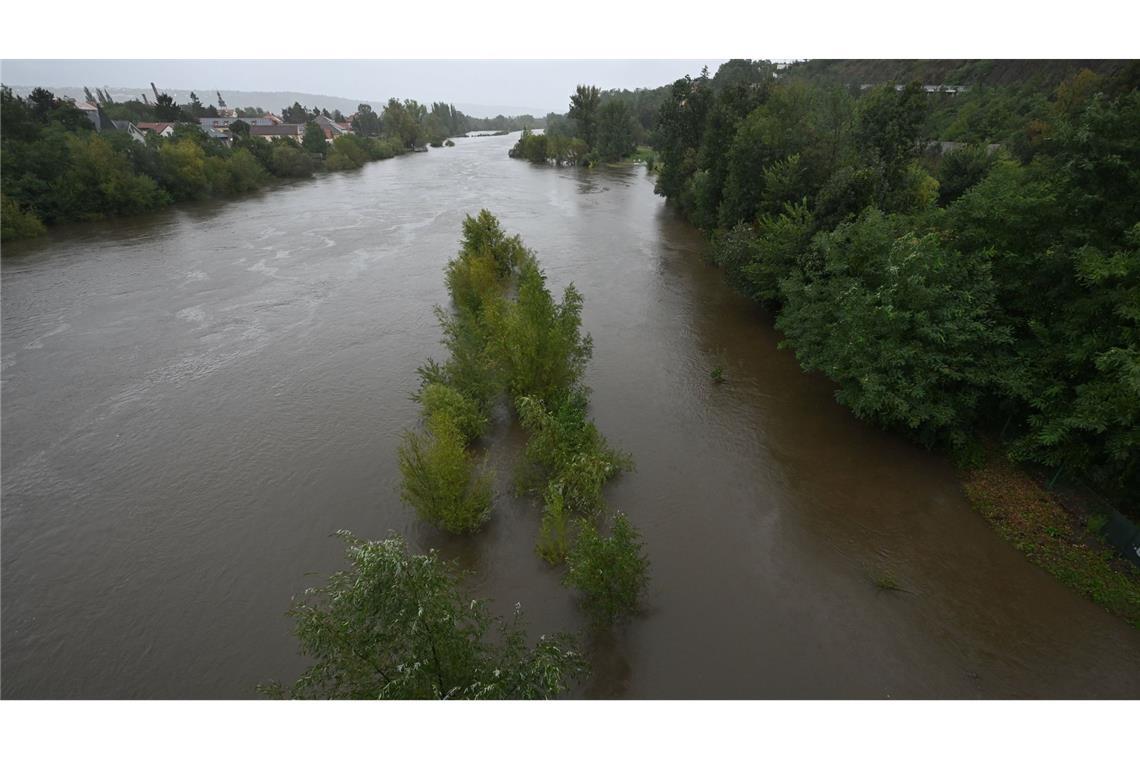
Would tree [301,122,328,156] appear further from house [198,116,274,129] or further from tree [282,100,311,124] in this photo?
tree [282,100,311,124]

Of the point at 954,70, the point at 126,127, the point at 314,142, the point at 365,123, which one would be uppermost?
the point at 954,70

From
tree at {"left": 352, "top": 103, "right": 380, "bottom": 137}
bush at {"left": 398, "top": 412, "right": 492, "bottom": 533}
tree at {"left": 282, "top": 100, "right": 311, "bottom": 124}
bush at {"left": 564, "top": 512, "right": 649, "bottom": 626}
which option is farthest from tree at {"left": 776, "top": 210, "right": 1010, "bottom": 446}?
tree at {"left": 282, "top": 100, "right": 311, "bottom": 124}

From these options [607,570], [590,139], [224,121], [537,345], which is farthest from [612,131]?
[607,570]

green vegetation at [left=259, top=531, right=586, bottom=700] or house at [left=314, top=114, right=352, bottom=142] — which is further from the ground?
green vegetation at [left=259, top=531, right=586, bottom=700]

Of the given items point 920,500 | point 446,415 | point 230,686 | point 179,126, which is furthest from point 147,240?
point 920,500

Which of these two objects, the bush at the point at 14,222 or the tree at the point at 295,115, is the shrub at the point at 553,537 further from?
the tree at the point at 295,115

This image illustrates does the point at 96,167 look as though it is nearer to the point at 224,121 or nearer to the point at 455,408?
the point at 455,408

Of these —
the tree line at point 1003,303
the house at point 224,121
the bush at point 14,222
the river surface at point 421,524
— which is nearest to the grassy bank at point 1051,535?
the river surface at point 421,524
